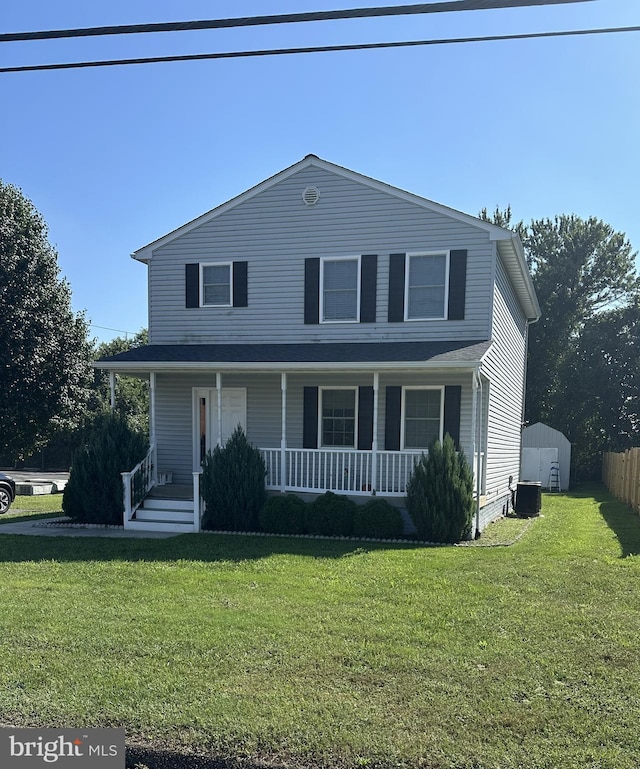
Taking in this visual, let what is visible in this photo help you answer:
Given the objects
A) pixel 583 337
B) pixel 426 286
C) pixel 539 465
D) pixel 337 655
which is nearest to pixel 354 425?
pixel 426 286

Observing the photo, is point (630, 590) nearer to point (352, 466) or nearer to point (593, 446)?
point (352, 466)

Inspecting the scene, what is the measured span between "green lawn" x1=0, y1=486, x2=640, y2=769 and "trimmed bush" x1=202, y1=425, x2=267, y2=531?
8.38 ft

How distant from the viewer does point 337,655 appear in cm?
476

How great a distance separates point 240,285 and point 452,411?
5638 millimetres

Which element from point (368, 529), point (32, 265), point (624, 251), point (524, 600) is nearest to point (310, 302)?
point (368, 529)

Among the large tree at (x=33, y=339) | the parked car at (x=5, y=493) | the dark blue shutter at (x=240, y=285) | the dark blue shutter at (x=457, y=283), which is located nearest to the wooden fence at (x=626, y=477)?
the dark blue shutter at (x=457, y=283)

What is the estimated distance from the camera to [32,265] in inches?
774

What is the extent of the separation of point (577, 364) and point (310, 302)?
23.0 metres

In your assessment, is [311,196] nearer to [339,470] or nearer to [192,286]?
[192,286]

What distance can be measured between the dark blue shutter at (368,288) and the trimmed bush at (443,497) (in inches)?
142

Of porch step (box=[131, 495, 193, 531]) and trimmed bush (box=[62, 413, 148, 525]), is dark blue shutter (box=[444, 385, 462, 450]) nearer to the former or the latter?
porch step (box=[131, 495, 193, 531])

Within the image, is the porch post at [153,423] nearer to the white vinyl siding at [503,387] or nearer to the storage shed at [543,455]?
the white vinyl siding at [503,387]

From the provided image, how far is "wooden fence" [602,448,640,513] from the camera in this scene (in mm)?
14672

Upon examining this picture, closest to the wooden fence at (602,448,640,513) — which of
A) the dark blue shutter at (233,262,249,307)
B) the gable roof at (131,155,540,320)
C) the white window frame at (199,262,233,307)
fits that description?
the gable roof at (131,155,540,320)
